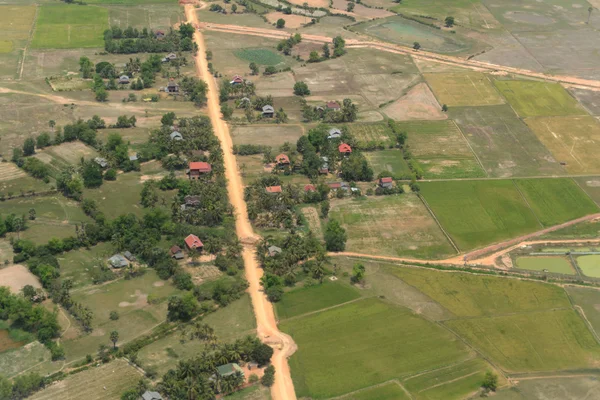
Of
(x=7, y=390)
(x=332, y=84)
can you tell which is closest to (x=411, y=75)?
(x=332, y=84)

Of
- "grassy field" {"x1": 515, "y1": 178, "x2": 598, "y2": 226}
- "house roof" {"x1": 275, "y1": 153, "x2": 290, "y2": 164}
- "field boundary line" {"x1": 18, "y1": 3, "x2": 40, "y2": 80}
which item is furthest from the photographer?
"field boundary line" {"x1": 18, "y1": 3, "x2": 40, "y2": 80}

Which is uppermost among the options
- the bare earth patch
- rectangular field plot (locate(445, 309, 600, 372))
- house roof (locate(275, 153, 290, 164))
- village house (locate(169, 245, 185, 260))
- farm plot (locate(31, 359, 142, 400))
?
house roof (locate(275, 153, 290, 164))

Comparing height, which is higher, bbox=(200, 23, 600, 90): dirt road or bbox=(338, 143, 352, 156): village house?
bbox=(200, 23, 600, 90): dirt road

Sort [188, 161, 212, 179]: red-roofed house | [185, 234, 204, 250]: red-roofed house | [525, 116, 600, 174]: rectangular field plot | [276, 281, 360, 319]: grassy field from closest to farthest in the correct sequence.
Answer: [276, 281, 360, 319]: grassy field < [185, 234, 204, 250]: red-roofed house < [188, 161, 212, 179]: red-roofed house < [525, 116, 600, 174]: rectangular field plot

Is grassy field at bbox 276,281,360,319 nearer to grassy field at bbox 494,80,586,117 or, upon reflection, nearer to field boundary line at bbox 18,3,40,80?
grassy field at bbox 494,80,586,117

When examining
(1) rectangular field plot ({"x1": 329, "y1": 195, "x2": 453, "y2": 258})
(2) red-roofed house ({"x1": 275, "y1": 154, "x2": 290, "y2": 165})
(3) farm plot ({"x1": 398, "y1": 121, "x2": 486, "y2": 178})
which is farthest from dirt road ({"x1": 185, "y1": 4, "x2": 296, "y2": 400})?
(3) farm plot ({"x1": 398, "y1": 121, "x2": 486, "y2": 178})

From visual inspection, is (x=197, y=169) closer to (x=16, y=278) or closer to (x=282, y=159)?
(x=282, y=159)
